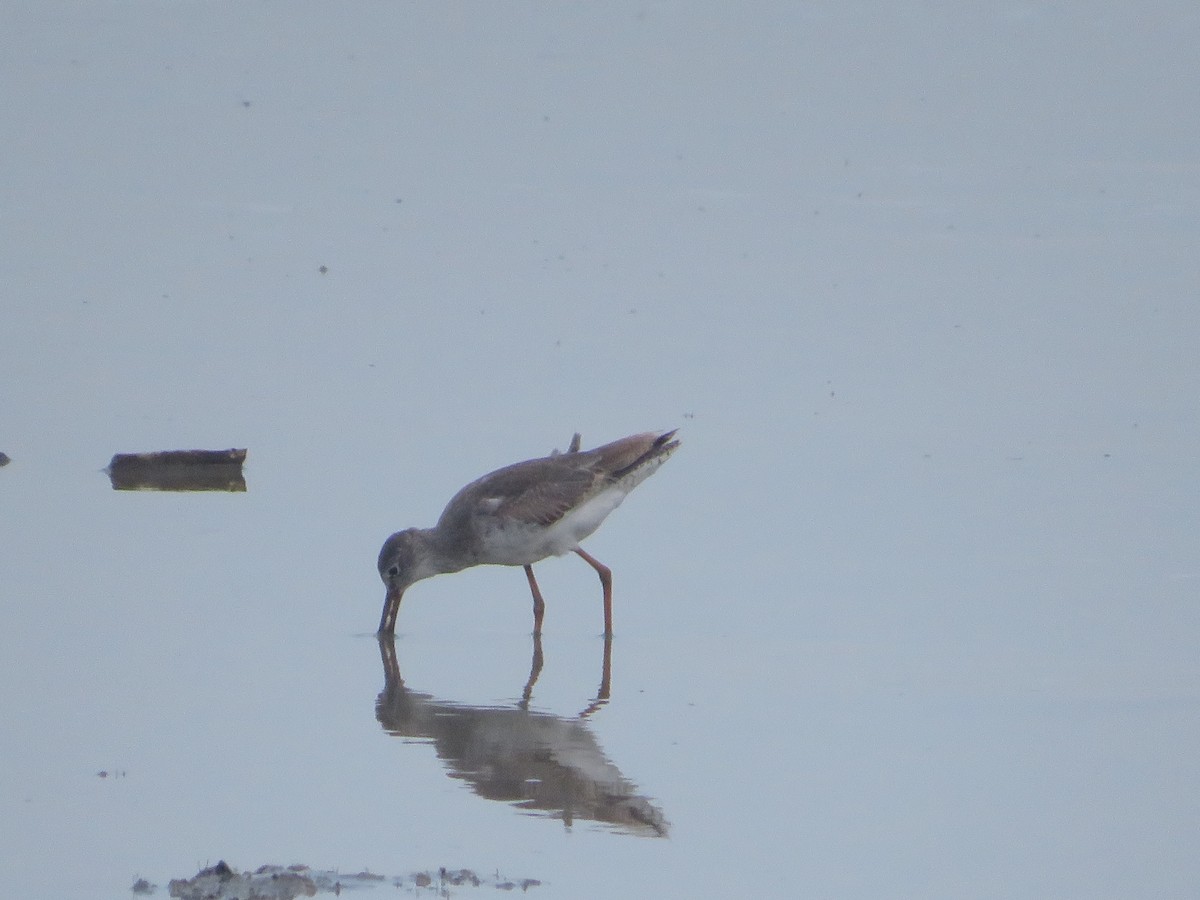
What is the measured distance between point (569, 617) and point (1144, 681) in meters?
2.72

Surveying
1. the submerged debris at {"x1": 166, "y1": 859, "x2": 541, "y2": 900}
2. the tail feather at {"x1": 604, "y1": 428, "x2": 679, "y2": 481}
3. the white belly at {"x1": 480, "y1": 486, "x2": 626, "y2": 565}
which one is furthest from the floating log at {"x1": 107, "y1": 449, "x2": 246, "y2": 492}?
the submerged debris at {"x1": 166, "y1": 859, "x2": 541, "y2": 900}

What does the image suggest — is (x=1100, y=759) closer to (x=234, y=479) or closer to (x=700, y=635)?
(x=700, y=635)

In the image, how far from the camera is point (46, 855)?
605 cm

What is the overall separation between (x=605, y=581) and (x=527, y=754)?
7.55ft

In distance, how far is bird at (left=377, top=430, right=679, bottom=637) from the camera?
9.59 meters

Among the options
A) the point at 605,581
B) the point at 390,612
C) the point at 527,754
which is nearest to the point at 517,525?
the point at 605,581

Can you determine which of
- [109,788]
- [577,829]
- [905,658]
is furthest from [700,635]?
[109,788]

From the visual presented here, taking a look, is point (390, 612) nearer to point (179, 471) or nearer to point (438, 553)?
point (438, 553)

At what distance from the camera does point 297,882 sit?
228 inches

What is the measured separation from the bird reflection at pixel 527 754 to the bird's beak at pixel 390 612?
611 mm

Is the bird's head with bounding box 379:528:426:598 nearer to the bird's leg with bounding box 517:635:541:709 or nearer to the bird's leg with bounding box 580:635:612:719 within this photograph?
the bird's leg with bounding box 517:635:541:709

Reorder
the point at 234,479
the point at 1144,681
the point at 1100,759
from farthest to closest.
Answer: the point at 234,479
the point at 1144,681
the point at 1100,759

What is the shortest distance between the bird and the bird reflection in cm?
105

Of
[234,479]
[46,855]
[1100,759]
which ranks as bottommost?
[46,855]
